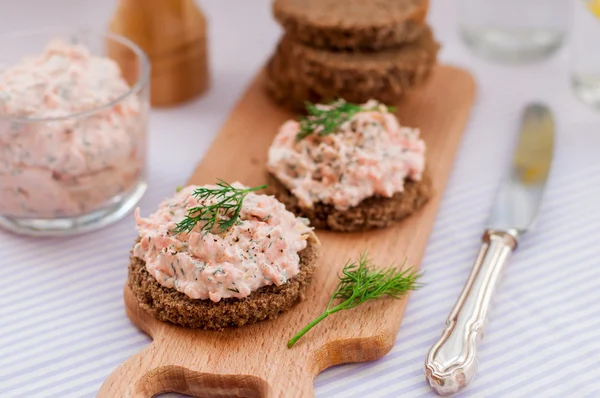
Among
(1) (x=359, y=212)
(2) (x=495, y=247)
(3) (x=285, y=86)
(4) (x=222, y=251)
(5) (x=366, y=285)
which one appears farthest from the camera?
(3) (x=285, y=86)

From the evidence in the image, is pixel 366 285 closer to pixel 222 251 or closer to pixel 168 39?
pixel 222 251

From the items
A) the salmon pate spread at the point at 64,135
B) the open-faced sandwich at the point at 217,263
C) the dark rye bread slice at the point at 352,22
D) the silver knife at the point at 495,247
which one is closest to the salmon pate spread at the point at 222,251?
the open-faced sandwich at the point at 217,263

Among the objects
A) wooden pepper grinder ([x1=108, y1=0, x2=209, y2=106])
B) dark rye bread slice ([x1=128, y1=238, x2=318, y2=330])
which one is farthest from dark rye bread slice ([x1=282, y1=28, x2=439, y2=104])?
dark rye bread slice ([x1=128, y1=238, x2=318, y2=330])

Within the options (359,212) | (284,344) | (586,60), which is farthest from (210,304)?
(586,60)

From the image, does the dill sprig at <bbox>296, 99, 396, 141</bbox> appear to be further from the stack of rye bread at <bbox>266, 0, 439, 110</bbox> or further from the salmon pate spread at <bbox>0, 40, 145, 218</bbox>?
the salmon pate spread at <bbox>0, 40, 145, 218</bbox>

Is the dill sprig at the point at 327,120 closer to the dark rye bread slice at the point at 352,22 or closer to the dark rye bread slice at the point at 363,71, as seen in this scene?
the dark rye bread slice at the point at 363,71

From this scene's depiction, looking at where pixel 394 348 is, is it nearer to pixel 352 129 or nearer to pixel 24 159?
pixel 352 129
